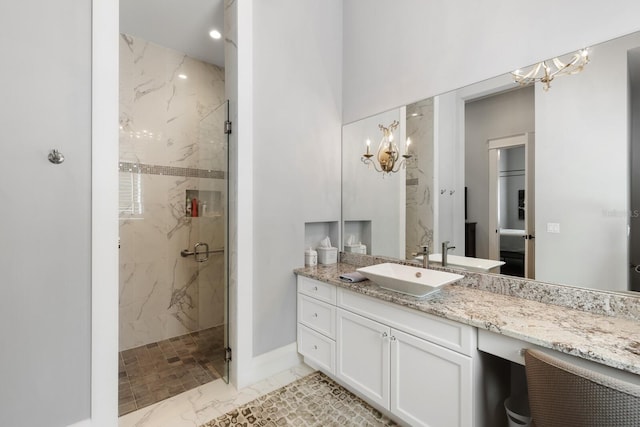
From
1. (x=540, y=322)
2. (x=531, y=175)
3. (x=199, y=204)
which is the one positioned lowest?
(x=540, y=322)

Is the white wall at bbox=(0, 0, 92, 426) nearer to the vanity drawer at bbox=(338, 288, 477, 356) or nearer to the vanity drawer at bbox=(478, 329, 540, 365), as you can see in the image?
the vanity drawer at bbox=(338, 288, 477, 356)

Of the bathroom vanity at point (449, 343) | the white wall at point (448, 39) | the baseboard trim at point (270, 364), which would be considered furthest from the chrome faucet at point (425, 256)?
the baseboard trim at point (270, 364)

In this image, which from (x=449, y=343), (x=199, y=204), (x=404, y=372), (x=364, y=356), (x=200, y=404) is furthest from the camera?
(x=199, y=204)

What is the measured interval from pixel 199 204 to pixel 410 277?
227cm

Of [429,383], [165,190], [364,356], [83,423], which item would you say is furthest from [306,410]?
[165,190]

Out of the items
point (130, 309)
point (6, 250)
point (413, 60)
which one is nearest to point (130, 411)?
point (130, 309)

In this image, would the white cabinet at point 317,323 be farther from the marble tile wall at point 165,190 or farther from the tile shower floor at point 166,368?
the marble tile wall at point 165,190

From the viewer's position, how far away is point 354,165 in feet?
8.56

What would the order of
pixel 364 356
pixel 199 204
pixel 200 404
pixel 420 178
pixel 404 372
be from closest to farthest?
1. pixel 404 372
2. pixel 364 356
3. pixel 200 404
4. pixel 420 178
5. pixel 199 204

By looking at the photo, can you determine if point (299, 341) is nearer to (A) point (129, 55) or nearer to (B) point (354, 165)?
(B) point (354, 165)

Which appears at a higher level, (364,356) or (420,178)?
(420,178)

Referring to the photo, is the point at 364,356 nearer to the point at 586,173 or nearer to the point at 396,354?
the point at 396,354

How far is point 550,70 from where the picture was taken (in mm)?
1520

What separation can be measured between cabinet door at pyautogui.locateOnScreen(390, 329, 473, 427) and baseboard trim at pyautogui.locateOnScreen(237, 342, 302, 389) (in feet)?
3.27
